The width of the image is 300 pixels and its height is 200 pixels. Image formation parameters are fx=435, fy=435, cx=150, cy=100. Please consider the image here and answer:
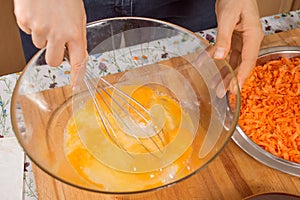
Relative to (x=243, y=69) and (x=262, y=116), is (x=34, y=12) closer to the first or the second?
(x=243, y=69)

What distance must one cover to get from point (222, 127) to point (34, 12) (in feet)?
1.60

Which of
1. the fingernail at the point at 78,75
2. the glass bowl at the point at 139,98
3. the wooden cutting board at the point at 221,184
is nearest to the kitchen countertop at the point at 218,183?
the wooden cutting board at the point at 221,184

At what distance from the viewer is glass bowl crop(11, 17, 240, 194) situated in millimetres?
949

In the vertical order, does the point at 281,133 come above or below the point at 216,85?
below

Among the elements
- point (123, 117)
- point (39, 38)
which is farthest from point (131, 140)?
point (39, 38)

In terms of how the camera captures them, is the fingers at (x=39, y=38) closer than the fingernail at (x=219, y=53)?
Yes

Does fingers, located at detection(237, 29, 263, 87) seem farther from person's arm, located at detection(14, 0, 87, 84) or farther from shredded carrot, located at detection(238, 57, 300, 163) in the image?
person's arm, located at detection(14, 0, 87, 84)

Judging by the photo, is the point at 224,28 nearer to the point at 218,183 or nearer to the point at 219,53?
the point at 219,53

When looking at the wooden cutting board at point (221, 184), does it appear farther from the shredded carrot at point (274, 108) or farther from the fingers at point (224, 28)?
the fingers at point (224, 28)

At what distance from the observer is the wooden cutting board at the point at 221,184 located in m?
1.08

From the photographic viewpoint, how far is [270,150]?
1152 millimetres

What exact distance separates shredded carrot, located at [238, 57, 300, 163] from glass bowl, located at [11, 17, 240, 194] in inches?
7.4

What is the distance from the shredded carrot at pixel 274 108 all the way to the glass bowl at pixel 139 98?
7.4 inches

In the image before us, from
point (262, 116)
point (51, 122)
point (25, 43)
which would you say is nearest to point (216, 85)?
point (262, 116)
